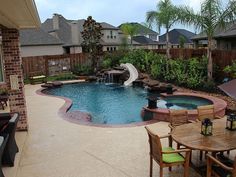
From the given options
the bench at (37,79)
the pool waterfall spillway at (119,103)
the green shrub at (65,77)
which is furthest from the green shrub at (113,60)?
the bench at (37,79)

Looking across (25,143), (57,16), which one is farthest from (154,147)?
(57,16)

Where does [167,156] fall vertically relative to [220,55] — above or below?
below

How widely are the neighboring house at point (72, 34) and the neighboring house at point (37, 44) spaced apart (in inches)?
122

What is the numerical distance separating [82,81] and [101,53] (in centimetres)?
478

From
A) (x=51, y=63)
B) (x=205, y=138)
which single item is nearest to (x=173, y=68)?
(x=51, y=63)

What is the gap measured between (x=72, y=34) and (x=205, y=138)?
30.6 meters

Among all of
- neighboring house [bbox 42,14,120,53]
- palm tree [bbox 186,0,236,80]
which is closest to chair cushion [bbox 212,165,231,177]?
palm tree [bbox 186,0,236,80]

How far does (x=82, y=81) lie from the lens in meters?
20.9

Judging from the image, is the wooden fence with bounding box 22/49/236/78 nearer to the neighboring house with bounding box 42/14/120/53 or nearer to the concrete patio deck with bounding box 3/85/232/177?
the neighboring house with bounding box 42/14/120/53

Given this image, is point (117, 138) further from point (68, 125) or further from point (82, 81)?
point (82, 81)

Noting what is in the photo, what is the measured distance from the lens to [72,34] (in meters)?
33.6

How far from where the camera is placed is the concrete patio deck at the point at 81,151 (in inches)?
218

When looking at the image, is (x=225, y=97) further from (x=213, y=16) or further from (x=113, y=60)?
(x=113, y=60)

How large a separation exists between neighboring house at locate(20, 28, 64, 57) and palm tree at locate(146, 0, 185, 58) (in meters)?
13.8
